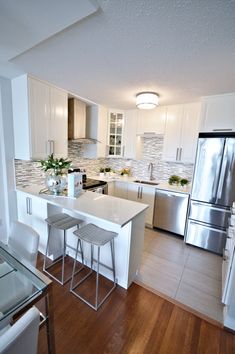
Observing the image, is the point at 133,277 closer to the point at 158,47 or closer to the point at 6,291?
the point at 6,291

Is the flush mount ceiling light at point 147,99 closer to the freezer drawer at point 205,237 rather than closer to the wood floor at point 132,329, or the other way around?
the freezer drawer at point 205,237

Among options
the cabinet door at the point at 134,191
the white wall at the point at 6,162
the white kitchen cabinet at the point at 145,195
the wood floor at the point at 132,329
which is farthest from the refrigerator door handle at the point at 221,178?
the white wall at the point at 6,162

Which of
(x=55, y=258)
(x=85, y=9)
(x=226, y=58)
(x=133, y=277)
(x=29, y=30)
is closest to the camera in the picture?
(x=85, y=9)

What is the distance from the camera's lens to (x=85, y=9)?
3.29ft

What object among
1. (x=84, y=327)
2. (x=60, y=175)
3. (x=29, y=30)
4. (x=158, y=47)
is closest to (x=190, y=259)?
(x=84, y=327)

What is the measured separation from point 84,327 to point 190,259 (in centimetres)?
168

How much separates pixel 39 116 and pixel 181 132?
7.73ft

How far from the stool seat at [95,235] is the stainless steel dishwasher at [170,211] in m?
1.59

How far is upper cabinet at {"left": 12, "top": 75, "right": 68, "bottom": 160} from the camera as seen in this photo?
2180mm

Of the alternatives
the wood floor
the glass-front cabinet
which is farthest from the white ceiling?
the wood floor

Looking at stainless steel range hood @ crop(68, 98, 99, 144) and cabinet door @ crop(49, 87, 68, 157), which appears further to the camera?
stainless steel range hood @ crop(68, 98, 99, 144)

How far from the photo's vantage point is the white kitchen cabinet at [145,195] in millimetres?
3182

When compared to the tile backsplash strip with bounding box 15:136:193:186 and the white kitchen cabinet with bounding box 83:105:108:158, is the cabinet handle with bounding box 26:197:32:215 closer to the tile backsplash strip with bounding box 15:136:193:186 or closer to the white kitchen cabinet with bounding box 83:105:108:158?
the tile backsplash strip with bounding box 15:136:193:186

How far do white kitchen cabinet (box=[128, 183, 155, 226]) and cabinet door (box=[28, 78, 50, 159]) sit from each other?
1.77 metres
